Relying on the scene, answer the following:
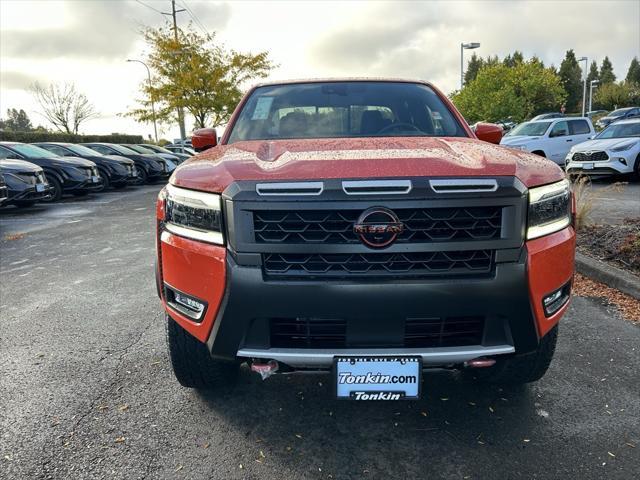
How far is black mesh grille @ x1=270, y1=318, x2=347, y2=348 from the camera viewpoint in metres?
2.00

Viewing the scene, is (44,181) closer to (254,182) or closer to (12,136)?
(254,182)

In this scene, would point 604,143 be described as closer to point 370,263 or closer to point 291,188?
point 370,263

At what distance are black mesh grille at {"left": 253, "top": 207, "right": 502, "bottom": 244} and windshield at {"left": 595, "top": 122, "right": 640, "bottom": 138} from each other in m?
12.4

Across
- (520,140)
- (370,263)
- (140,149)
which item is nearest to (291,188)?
(370,263)

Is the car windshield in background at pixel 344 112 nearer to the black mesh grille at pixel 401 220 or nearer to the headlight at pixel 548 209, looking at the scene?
the headlight at pixel 548 209

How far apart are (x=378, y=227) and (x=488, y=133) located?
5.77ft

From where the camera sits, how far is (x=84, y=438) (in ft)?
7.66

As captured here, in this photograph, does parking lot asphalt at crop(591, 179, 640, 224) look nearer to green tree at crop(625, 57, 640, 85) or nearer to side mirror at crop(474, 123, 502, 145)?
side mirror at crop(474, 123, 502, 145)

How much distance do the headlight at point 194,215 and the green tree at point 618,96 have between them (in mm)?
76332

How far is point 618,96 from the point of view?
2598 inches

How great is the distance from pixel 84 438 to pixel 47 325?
1.81 m

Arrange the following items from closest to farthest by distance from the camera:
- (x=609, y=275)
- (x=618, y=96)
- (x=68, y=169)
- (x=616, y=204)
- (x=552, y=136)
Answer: (x=609, y=275), (x=616, y=204), (x=68, y=169), (x=552, y=136), (x=618, y=96)

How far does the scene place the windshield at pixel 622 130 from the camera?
12.2 m

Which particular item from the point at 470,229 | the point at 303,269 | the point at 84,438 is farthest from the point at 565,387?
the point at 84,438
